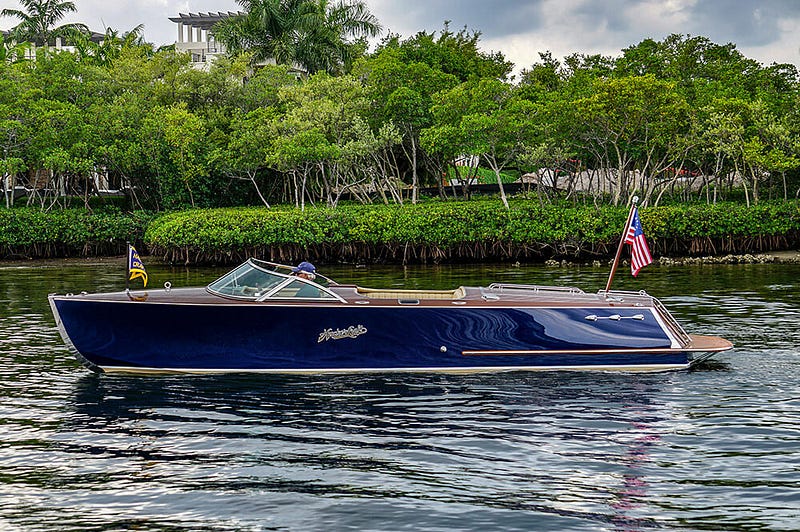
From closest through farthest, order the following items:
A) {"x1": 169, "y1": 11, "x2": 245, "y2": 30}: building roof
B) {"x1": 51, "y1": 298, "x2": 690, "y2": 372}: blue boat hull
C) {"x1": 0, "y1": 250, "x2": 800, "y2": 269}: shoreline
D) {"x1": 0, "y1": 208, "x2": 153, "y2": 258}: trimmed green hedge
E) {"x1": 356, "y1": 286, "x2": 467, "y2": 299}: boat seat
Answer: {"x1": 51, "y1": 298, "x2": 690, "y2": 372}: blue boat hull
{"x1": 356, "y1": 286, "x2": 467, "y2": 299}: boat seat
{"x1": 0, "y1": 250, "x2": 800, "y2": 269}: shoreline
{"x1": 0, "y1": 208, "x2": 153, "y2": 258}: trimmed green hedge
{"x1": 169, "y1": 11, "x2": 245, "y2": 30}: building roof

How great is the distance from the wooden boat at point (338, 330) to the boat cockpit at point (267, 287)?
0.06 ft

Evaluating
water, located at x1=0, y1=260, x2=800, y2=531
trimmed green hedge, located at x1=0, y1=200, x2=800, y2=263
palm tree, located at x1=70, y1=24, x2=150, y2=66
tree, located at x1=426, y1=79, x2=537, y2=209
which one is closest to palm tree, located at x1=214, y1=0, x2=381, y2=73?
palm tree, located at x1=70, y1=24, x2=150, y2=66

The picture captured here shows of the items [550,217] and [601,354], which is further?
[550,217]

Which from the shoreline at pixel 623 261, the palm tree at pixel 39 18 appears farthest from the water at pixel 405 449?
the palm tree at pixel 39 18

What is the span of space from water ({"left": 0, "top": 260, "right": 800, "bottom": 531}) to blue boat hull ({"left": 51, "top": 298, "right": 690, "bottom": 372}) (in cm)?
30

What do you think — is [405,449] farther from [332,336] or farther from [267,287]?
[267,287]

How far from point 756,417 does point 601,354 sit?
298 cm

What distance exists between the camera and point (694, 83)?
152 ft

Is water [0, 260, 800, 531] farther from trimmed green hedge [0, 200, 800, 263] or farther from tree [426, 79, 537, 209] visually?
tree [426, 79, 537, 209]

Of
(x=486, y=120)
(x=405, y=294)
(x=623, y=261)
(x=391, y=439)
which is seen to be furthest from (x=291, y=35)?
(x=391, y=439)

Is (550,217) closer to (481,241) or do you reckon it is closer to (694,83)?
(481,241)

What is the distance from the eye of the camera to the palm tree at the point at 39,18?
72.3m

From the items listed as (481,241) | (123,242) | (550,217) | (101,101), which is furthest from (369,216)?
(101,101)

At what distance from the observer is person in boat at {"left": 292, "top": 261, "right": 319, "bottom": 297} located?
14.1 metres
